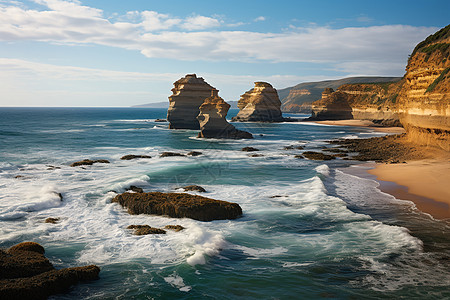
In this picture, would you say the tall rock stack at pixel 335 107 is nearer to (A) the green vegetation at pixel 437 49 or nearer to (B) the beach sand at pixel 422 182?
(A) the green vegetation at pixel 437 49

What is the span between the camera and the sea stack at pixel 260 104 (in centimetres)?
9456

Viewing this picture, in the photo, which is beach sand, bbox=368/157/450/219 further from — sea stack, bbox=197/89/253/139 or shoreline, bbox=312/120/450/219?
sea stack, bbox=197/89/253/139

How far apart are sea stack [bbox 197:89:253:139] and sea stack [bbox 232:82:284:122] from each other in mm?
44643

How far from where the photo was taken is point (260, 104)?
3757 inches

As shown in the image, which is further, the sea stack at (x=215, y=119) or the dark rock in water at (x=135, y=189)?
the sea stack at (x=215, y=119)

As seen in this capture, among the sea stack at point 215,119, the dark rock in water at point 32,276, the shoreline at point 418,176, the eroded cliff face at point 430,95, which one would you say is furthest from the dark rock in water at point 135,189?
the sea stack at point 215,119

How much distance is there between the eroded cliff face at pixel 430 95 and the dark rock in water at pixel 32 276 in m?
25.3

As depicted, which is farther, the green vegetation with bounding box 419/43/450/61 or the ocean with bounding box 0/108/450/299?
the green vegetation with bounding box 419/43/450/61

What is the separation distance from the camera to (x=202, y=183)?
2100cm

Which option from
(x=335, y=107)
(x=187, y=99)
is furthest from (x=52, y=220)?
(x=335, y=107)

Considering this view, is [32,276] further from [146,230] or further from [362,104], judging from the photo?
[362,104]

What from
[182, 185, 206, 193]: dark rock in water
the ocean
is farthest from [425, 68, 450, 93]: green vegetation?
[182, 185, 206, 193]: dark rock in water

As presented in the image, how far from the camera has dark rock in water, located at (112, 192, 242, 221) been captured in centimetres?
1406

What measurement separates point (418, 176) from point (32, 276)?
20005 mm
